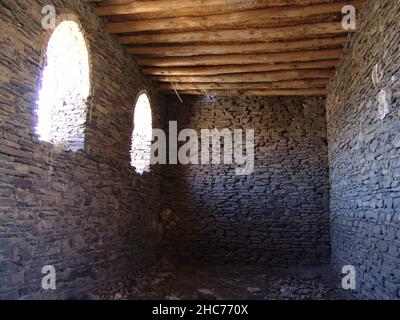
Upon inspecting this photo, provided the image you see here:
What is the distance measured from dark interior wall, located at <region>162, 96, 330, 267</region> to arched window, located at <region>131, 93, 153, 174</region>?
0.96m

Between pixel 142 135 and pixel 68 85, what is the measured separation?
7.56ft

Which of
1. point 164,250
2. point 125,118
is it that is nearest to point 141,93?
point 125,118

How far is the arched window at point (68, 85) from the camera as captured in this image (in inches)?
166

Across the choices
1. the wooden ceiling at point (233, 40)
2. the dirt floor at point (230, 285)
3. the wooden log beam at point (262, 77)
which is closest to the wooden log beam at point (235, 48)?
the wooden ceiling at point (233, 40)

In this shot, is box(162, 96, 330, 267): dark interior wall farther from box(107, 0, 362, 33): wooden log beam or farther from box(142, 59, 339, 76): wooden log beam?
box(107, 0, 362, 33): wooden log beam

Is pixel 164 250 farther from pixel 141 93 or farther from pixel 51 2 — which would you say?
pixel 51 2

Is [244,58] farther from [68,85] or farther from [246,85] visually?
[68,85]

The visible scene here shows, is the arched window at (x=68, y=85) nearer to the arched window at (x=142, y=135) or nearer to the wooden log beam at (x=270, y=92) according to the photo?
the arched window at (x=142, y=135)

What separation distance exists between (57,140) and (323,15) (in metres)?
3.78

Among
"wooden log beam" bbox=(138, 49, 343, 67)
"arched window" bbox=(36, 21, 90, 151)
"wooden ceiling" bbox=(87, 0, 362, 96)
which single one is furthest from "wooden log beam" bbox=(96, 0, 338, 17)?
"wooden log beam" bbox=(138, 49, 343, 67)

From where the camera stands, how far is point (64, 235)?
386 centimetres

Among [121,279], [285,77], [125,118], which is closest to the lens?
[121,279]

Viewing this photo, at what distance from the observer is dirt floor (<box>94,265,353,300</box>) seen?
4.69 m

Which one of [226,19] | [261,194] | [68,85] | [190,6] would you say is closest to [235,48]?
[226,19]
